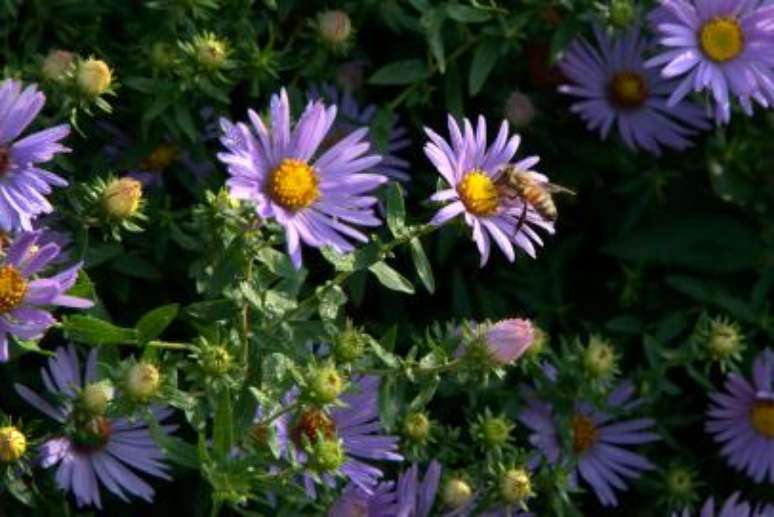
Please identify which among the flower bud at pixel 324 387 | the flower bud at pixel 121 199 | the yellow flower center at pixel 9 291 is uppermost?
the flower bud at pixel 121 199

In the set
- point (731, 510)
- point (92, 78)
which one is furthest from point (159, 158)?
point (731, 510)

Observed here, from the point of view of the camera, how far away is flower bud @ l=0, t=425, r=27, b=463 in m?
2.49

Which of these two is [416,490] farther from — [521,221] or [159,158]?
[159,158]

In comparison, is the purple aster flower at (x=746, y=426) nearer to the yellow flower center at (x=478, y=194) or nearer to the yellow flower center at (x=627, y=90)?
the yellow flower center at (x=627, y=90)

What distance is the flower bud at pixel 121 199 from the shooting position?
2.48 metres

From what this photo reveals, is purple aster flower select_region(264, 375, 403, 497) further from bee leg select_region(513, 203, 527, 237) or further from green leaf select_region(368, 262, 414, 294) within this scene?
bee leg select_region(513, 203, 527, 237)

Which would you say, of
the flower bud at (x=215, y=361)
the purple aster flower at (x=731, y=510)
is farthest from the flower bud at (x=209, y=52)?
the purple aster flower at (x=731, y=510)

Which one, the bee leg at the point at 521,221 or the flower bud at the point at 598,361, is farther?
the flower bud at the point at 598,361

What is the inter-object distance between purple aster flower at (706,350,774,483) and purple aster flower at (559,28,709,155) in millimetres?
Answer: 515

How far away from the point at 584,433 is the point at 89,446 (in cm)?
98

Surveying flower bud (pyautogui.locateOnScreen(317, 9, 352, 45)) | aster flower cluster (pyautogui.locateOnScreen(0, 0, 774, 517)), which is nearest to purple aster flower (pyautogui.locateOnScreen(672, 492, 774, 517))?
aster flower cluster (pyautogui.locateOnScreen(0, 0, 774, 517))

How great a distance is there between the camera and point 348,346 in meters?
2.49

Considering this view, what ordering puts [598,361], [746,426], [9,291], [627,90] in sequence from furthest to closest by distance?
[627,90]
[746,426]
[598,361]
[9,291]

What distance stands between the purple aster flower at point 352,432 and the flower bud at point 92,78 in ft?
1.85
